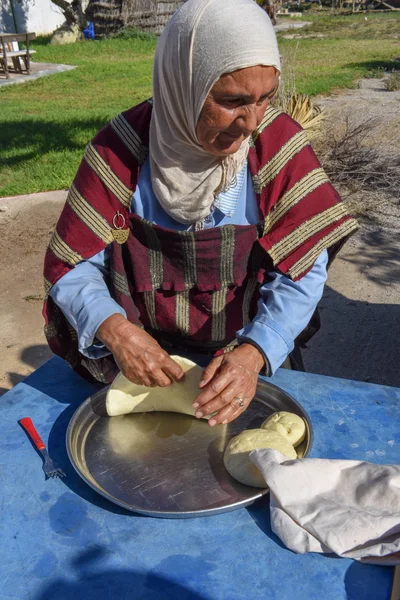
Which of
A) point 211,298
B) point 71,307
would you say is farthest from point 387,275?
point 71,307

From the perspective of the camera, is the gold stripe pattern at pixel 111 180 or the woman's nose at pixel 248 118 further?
the gold stripe pattern at pixel 111 180

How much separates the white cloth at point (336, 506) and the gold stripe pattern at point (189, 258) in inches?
28.1

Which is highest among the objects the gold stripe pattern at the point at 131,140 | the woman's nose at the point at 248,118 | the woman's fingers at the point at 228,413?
the woman's nose at the point at 248,118

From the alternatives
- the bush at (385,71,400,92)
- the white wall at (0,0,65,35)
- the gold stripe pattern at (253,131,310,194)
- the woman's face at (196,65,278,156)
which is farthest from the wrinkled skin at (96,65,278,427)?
the white wall at (0,0,65,35)

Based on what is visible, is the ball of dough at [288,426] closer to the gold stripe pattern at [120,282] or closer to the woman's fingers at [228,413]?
the woman's fingers at [228,413]

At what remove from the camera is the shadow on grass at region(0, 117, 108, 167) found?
24.9 feet

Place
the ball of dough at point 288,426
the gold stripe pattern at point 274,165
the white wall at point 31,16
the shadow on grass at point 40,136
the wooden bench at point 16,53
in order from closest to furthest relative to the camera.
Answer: the ball of dough at point 288,426
the gold stripe pattern at point 274,165
the shadow on grass at point 40,136
the wooden bench at point 16,53
the white wall at point 31,16

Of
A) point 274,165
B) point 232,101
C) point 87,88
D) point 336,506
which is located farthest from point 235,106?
point 87,88

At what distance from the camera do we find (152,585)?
3.93 ft

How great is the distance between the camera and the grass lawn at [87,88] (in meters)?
7.19

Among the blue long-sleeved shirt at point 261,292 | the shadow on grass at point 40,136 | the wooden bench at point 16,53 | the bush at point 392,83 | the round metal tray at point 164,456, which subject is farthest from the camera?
the wooden bench at point 16,53

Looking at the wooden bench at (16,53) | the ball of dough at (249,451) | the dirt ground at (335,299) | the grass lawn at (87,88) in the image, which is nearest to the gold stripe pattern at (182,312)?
the ball of dough at (249,451)

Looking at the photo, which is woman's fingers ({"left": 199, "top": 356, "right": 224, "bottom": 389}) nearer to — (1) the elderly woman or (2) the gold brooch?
(1) the elderly woman

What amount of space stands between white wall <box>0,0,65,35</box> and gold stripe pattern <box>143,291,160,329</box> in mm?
18722
